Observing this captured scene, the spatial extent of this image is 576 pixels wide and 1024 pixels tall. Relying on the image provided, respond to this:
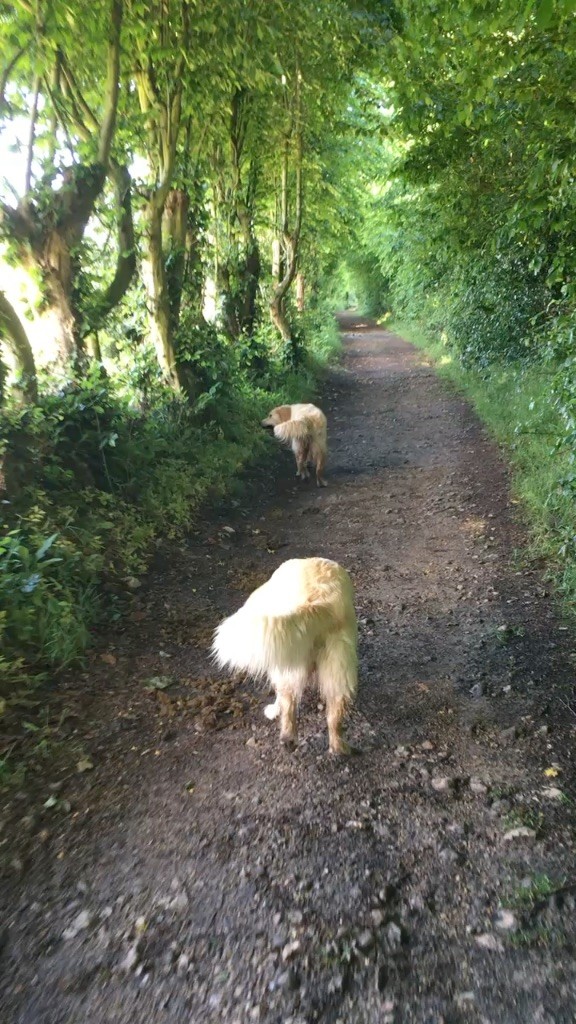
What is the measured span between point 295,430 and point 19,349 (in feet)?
11.9

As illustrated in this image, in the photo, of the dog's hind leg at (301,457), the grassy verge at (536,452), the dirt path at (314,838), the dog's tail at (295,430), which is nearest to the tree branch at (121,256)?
the dog's tail at (295,430)

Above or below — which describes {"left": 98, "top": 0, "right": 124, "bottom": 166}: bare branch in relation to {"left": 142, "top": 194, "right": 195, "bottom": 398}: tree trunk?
above

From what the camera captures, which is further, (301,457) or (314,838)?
(301,457)

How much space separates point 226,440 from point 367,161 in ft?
41.2

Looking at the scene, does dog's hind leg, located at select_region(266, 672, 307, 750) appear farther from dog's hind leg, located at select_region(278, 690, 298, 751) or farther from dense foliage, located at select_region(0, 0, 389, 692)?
dense foliage, located at select_region(0, 0, 389, 692)

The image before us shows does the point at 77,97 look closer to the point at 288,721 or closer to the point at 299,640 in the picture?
the point at 299,640

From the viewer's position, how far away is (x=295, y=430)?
7871 mm

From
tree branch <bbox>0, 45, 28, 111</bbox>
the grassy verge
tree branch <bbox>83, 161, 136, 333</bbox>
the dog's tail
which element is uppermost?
tree branch <bbox>0, 45, 28, 111</bbox>

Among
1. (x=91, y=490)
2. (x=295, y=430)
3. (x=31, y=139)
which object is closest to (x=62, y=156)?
(x=31, y=139)

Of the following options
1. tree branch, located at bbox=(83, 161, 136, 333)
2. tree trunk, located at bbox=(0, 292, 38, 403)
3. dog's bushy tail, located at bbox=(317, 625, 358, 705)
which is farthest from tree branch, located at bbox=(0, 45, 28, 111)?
dog's bushy tail, located at bbox=(317, 625, 358, 705)

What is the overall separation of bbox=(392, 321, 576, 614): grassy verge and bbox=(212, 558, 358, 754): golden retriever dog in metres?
2.11

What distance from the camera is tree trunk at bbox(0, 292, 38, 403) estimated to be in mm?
5156

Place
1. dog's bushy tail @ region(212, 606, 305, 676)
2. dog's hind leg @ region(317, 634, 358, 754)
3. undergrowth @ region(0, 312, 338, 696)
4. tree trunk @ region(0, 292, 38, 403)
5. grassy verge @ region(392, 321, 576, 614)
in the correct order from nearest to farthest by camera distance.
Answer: dog's bushy tail @ region(212, 606, 305, 676) → dog's hind leg @ region(317, 634, 358, 754) → undergrowth @ region(0, 312, 338, 696) → grassy verge @ region(392, 321, 576, 614) → tree trunk @ region(0, 292, 38, 403)

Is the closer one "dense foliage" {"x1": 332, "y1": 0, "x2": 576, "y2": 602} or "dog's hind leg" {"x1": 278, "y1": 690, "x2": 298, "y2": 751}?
"dog's hind leg" {"x1": 278, "y1": 690, "x2": 298, "y2": 751}
